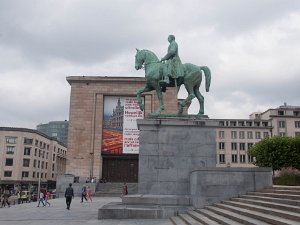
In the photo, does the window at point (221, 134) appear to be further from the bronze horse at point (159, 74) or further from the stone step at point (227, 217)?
the stone step at point (227, 217)

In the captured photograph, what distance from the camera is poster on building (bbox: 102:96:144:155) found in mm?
51312

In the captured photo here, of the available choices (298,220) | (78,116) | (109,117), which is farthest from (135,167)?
(298,220)

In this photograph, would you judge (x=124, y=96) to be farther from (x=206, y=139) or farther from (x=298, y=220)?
(x=298, y=220)

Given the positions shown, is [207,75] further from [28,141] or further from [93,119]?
[28,141]

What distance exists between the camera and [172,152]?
17531mm

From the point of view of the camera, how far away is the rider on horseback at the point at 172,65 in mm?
18547

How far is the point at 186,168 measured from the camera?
17.3 meters

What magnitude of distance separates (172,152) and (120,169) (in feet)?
116

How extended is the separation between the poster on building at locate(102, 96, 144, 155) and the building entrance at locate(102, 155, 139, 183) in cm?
122

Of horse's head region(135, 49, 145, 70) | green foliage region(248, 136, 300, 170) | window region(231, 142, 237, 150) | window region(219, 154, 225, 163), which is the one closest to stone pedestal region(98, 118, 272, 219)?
horse's head region(135, 49, 145, 70)

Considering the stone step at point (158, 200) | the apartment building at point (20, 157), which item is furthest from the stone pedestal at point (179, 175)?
the apartment building at point (20, 157)

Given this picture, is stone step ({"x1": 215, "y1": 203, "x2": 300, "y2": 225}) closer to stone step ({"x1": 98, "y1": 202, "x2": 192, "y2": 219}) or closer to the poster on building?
stone step ({"x1": 98, "y1": 202, "x2": 192, "y2": 219})

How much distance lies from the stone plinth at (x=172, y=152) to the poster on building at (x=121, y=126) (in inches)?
1312

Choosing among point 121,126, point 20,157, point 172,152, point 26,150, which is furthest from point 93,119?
point 26,150
